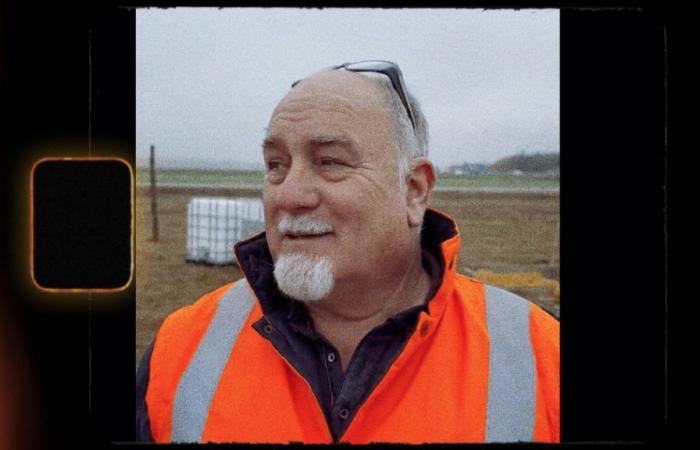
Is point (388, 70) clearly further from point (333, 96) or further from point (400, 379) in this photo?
point (400, 379)

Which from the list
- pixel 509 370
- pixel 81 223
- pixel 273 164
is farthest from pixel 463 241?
pixel 81 223

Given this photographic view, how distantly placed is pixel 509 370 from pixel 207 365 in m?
0.94

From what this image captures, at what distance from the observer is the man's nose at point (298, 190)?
232 centimetres

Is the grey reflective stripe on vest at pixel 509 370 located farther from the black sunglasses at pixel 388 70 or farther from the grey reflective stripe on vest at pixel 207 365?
the grey reflective stripe on vest at pixel 207 365

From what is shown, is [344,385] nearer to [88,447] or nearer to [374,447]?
[374,447]

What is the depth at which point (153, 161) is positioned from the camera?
2.44 meters

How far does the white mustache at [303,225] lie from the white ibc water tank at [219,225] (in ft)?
0.30

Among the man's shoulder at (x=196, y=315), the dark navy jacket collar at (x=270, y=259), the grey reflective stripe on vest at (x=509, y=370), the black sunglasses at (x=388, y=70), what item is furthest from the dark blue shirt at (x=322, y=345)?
the black sunglasses at (x=388, y=70)

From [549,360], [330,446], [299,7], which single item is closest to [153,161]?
[299,7]

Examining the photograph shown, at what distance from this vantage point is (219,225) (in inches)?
94.6

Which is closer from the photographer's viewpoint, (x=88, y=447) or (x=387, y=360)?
(x=387, y=360)

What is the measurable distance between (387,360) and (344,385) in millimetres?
153

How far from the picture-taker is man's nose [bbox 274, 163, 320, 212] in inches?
91.2
